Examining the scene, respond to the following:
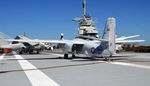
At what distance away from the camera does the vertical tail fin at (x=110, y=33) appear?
61.8 ft

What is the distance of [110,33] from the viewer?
19.2 metres

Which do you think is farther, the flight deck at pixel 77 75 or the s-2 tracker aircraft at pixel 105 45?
the s-2 tracker aircraft at pixel 105 45

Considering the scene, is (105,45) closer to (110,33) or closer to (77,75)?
(110,33)

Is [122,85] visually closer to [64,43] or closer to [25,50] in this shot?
[64,43]

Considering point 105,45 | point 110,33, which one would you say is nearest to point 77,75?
point 105,45

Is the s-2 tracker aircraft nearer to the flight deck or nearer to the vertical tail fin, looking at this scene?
the vertical tail fin

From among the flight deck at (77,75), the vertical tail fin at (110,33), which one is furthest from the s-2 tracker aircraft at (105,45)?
the flight deck at (77,75)

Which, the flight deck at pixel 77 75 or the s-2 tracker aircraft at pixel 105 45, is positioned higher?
the s-2 tracker aircraft at pixel 105 45

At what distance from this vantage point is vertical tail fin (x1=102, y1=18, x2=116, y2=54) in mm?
18828

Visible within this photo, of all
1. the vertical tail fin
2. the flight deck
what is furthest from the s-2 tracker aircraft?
the flight deck

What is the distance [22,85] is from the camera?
25.1 feet

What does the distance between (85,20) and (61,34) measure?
2012 cm

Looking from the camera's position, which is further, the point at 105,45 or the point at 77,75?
the point at 105,45

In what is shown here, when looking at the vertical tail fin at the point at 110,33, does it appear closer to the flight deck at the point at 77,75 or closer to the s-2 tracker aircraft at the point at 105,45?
the s-2 tracker aircraft at the point at 105,45
